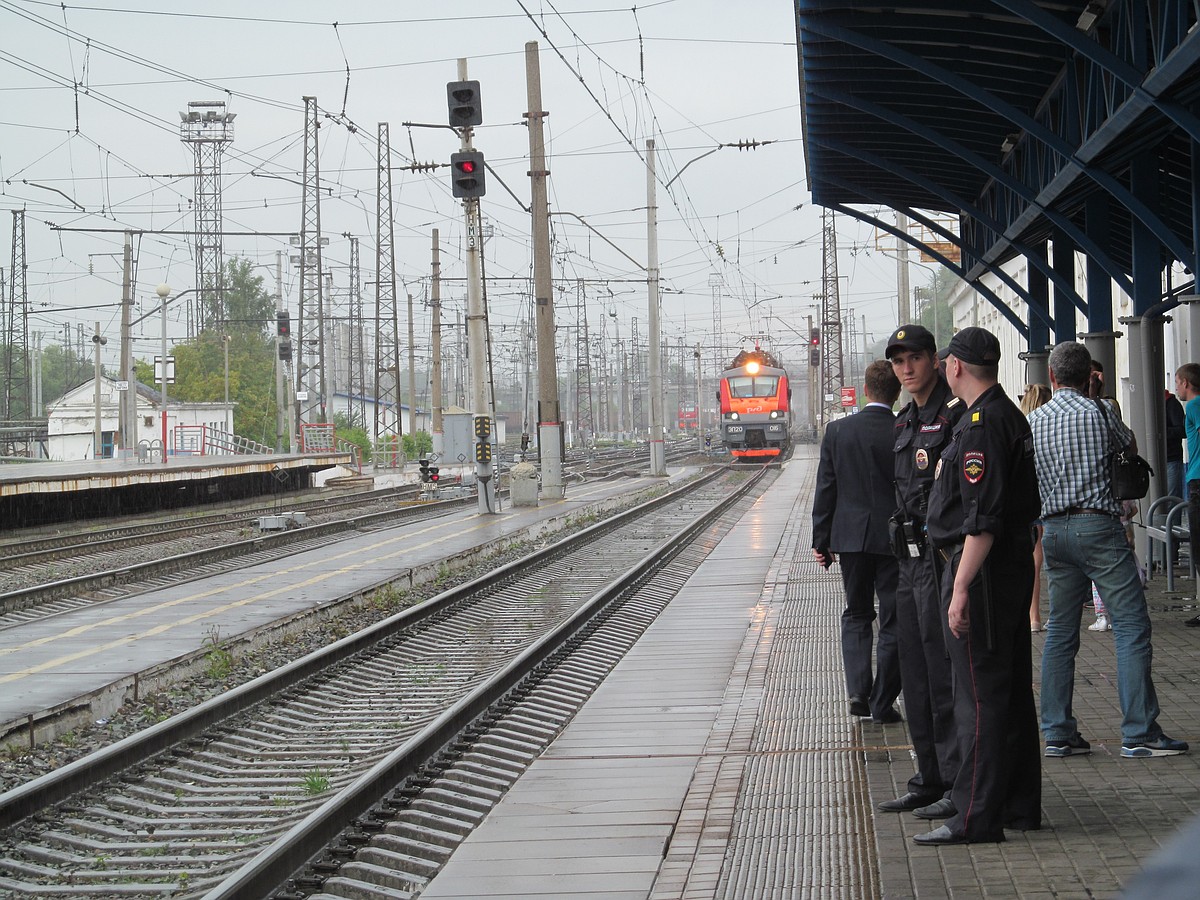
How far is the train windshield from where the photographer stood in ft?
171

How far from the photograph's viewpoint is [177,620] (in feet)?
43.6

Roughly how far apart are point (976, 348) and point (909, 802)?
185 centimetres

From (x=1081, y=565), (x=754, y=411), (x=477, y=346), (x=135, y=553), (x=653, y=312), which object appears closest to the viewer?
(x=1081, y=565)

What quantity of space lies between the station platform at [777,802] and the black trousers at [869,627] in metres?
0.20

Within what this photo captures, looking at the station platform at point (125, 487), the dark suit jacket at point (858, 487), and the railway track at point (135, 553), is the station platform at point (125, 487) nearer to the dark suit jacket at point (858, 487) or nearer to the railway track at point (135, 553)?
the railway track at point (135, 553)

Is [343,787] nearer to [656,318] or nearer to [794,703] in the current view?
[794,703]

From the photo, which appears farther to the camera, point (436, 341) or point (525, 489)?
point (436, 341)

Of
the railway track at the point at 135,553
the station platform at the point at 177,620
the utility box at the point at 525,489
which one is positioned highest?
the utility box at the point at 525,489

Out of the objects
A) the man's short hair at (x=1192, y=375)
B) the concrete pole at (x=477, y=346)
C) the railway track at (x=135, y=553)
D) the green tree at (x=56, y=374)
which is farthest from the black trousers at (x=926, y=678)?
the green tree at (x=56, y=374)

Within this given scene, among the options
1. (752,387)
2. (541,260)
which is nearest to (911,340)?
(541,260)

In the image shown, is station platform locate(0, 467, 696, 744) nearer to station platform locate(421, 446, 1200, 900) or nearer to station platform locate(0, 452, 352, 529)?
→ station platform locate(421, 446, 1200, 900)

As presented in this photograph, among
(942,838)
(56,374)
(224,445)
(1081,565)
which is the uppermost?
(56,374)

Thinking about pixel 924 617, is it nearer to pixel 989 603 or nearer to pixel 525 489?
pixel 989 603

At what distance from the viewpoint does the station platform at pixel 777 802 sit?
4941mm
